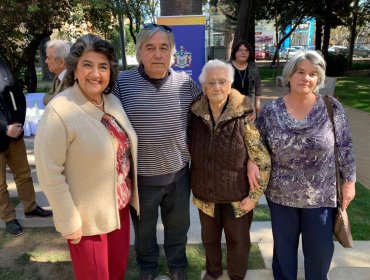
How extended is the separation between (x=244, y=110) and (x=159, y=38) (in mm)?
719

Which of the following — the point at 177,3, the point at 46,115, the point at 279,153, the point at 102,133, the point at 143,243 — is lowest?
the point at 143,243

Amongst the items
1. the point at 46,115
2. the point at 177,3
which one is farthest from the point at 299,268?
the point at 177,3

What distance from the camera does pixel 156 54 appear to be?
7.34ft

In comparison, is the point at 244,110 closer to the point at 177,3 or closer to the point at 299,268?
the point at 299,268

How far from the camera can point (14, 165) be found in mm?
3648

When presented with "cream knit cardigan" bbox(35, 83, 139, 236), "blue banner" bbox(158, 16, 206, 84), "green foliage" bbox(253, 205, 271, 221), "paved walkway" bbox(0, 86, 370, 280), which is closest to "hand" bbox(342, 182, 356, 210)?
"paved walkway" bbox(0, 86, 370, 280)

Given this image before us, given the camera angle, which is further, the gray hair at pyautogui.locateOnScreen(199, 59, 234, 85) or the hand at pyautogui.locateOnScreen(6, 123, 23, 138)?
the hand at pyautogui.locateOnScreen(6, 123, 23, 138)

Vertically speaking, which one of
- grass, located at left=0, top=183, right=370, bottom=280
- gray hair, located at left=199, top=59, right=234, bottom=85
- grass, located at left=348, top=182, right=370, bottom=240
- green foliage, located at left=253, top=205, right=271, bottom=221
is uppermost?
gray hair, located at left=199, top=59, right=234, bottom=85

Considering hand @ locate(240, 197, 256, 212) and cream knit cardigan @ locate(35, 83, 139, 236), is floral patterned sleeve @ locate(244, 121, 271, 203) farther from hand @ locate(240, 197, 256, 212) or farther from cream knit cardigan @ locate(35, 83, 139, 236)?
cream knit cardigan @ locate(35, 83, 139, 236)

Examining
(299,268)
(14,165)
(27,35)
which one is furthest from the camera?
(27,35)

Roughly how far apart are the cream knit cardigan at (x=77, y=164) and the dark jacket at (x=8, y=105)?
171 centimetres

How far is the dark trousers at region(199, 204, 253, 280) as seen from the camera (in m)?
2.46

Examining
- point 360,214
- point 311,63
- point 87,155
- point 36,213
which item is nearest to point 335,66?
point 360,214

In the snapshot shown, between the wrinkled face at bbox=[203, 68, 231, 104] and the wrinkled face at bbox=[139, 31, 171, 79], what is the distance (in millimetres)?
302
